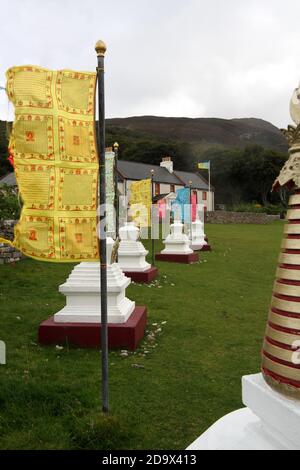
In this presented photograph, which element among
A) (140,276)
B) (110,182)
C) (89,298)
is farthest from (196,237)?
(89,298)

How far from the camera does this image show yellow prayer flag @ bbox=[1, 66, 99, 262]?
3.94 metres

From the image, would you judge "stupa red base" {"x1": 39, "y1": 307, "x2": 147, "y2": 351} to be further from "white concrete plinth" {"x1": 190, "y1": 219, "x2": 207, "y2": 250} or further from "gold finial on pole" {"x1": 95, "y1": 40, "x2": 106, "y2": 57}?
"white concrete plinth" {"x1": 190, "y1": 219, "x2": 207, "y2": 250}

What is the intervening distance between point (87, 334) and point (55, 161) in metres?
3.44

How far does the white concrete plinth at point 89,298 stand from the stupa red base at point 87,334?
140mm

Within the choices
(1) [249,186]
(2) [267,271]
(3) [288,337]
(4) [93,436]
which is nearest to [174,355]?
(4) [93,436]

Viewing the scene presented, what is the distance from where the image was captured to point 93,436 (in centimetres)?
398

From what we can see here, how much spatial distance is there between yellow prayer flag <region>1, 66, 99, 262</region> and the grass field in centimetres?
173

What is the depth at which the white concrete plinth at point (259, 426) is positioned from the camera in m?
2.36

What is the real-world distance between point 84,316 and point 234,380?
2.60 meters

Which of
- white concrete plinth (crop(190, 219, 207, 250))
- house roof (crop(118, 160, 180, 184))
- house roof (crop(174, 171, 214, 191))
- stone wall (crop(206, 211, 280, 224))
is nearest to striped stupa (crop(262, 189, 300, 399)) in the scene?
white concrete plinth (crop(190, 219, 207, 250))

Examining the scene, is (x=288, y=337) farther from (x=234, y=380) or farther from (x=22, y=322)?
(x=22, y=322)

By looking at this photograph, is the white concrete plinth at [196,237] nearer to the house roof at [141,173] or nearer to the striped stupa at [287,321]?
the striped stupa at [287,321]

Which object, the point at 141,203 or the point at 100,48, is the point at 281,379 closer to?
the point at 100,48

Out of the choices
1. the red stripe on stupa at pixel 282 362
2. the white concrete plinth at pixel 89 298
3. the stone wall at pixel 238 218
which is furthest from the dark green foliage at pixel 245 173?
the red stripe on stupa at pixel 282 362
